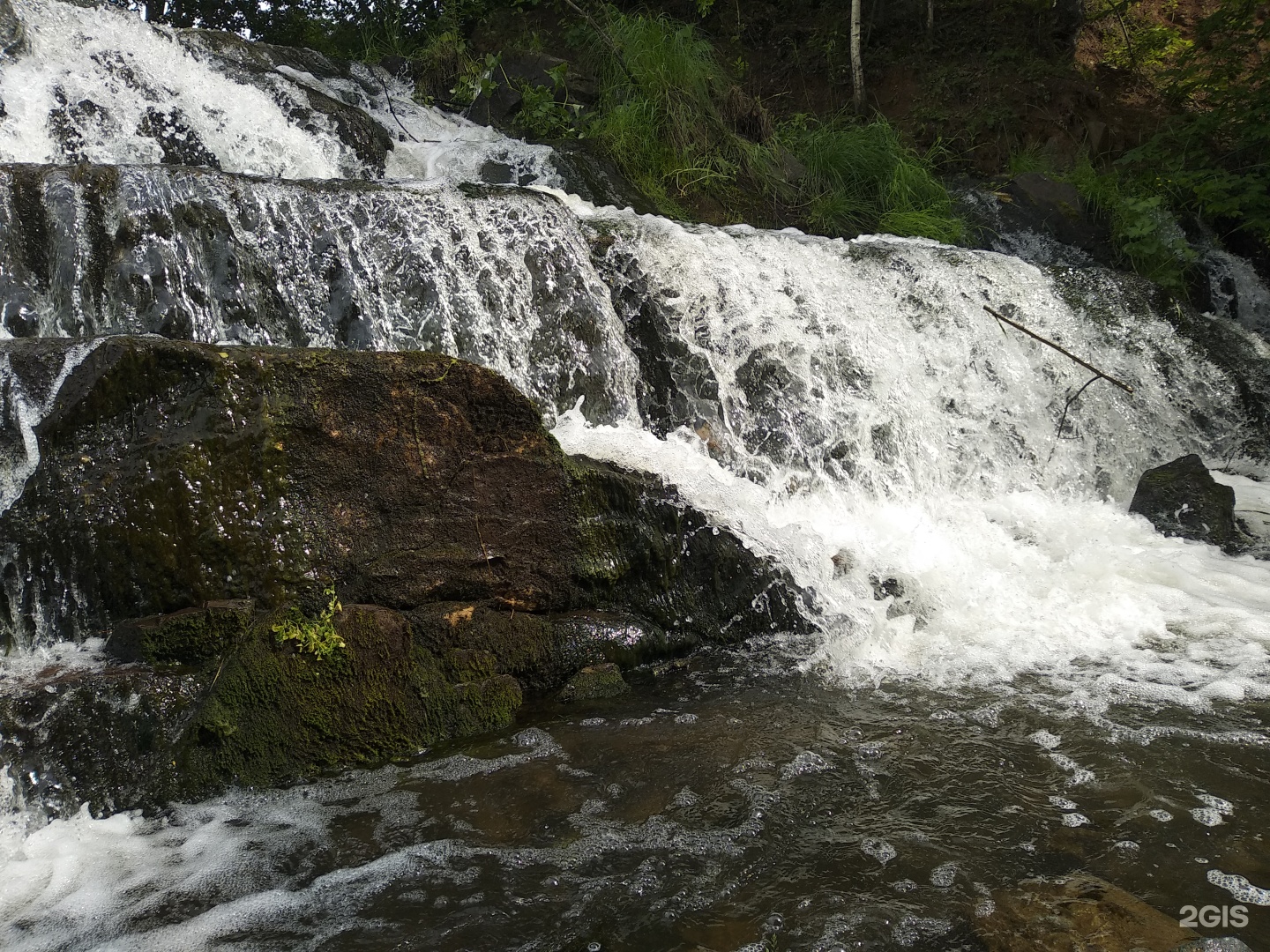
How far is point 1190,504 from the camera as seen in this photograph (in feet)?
18.3

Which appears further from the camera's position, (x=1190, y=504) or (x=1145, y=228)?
(x=1145, y=228)

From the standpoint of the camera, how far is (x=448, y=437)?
3.56m

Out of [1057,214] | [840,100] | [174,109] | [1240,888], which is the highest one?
[840,100]

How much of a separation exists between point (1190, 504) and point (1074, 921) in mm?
4234

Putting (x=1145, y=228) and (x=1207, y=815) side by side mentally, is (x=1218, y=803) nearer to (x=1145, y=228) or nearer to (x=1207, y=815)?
(x=1207, y=815)

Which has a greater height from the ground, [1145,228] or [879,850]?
[1145,228]

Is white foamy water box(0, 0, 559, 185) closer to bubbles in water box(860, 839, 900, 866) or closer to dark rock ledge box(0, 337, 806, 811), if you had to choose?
dark rock ledge box(0, 337, 806, 811)

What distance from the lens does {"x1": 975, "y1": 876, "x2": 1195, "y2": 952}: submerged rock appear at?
6.63ft

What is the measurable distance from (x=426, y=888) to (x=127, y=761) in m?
1.03

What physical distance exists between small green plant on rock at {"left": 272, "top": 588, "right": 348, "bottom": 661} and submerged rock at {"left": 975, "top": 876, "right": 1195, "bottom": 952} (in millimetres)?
2007

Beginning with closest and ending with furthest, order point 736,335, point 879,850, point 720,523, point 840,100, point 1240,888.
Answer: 1. point 1240,888
2. point 879,850
3. point 720,523
4. point 736,335
5. point 840,100

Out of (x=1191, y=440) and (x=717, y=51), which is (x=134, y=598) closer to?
(x=1191, y=440)

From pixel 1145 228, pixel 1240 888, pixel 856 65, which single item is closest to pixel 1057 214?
pixel 1145 228

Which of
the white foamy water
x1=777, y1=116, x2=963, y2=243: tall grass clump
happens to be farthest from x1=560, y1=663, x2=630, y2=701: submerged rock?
x1=777, y1=116, x2=963, y2=243: tall grass clump
